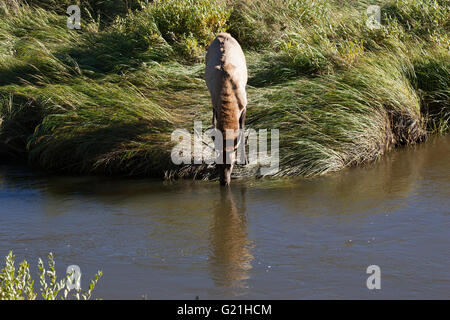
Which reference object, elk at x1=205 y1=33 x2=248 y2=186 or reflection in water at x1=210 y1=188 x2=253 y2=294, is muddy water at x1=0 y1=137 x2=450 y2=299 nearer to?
reflection in water at x1=210 y1=188 x2=253 y2=294

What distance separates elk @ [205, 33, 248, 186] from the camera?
7.43 metres

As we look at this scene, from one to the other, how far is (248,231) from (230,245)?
0.40 metres

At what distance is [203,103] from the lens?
9180 millimetres

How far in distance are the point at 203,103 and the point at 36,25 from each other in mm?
A: 4889

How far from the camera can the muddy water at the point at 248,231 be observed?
530 centimetres

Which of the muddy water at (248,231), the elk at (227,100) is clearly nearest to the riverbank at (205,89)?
the muddy water at (248,231)

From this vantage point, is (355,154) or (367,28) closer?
(355,154)

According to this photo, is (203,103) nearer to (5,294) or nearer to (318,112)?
(318,112)

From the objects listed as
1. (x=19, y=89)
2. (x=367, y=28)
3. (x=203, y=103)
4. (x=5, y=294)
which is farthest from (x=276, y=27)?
(x=5, y=294)

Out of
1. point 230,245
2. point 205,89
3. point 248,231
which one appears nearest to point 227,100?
point 248,231

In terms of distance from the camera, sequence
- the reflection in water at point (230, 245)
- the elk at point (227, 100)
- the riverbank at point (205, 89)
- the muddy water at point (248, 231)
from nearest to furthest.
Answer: the muddy water at point (248, 231) < the reflection in water at point (230, 245) < the elk at point (227, 100) < the riverbank at point (205, 89)

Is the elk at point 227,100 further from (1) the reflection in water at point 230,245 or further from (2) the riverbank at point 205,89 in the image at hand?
(2) the riverbank at point 205,89

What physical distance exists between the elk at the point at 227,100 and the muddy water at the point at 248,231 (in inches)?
18.8

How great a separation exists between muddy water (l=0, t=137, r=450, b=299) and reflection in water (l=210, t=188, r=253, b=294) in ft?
0.03
